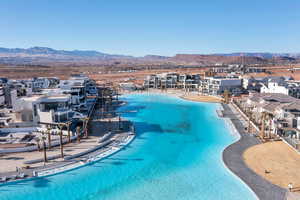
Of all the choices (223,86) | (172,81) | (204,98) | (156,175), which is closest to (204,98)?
(204,98)

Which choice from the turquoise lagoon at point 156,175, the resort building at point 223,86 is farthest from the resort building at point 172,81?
the turquoise lagoon at point 156,175

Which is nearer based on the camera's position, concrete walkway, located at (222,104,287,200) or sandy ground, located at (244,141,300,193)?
concrete walkway, located at (222,104,287,200)

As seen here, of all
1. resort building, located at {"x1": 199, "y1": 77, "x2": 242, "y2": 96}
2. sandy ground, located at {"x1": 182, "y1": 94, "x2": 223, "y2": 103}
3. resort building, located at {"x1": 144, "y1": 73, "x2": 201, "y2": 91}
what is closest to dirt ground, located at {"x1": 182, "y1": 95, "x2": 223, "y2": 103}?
sandy ground, located at {"x1": 182, "y1": 94, "x2": 223, "y2": 103}

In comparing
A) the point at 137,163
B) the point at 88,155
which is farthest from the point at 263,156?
the point at 88,155

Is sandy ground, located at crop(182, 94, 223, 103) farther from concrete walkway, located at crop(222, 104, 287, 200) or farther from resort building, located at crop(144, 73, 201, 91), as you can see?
concrete walkway, located at crop(222, 104, 287, 200)

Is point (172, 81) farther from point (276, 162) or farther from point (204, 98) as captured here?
point (276, 162)

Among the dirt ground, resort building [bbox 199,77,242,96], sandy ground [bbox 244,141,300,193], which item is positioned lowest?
sandy ground [bbox 244,141,300,193]
